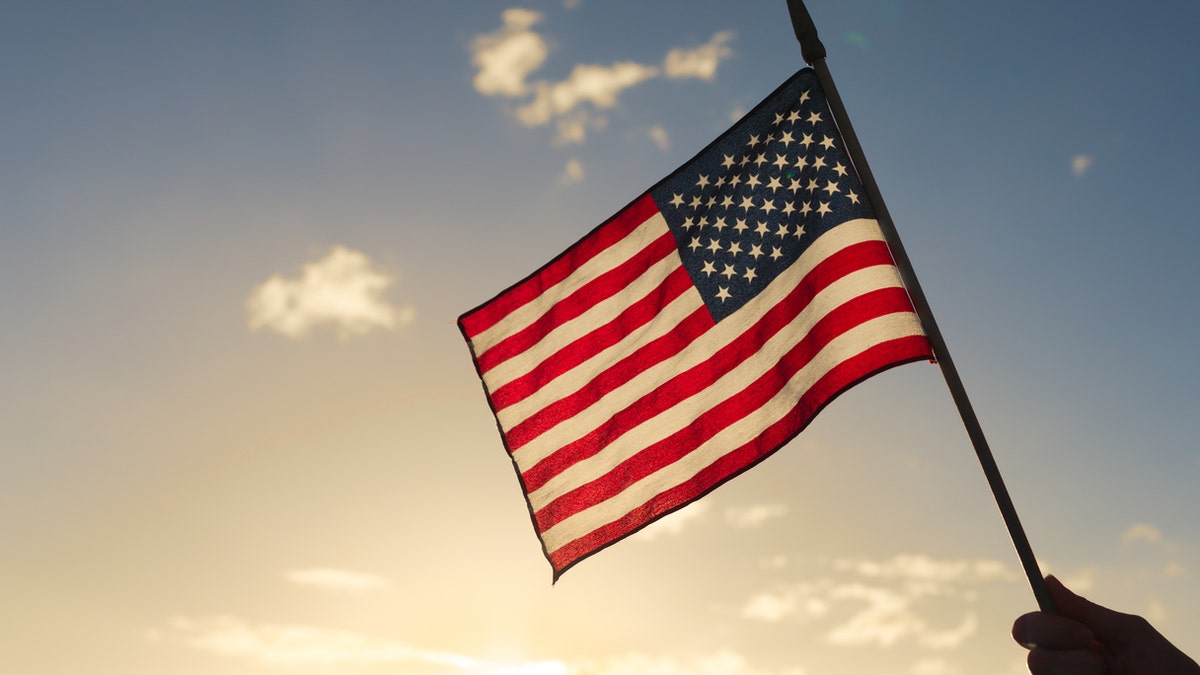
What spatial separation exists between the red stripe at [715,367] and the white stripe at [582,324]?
2.30 ft

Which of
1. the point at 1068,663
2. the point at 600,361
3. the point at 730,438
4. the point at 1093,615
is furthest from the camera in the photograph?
the point at 600,361

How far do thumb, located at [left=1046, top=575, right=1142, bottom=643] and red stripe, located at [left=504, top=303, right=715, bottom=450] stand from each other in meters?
3.47

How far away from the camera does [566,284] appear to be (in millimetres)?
7602

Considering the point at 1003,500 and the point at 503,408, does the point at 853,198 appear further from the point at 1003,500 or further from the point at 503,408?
the point at 503,408

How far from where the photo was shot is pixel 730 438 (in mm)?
6445

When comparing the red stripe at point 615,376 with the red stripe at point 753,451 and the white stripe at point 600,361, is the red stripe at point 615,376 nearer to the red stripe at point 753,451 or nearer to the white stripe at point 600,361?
the white stripe at point 600,361

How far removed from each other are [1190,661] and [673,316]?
437 cm

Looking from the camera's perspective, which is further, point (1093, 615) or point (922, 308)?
point (922, 308)

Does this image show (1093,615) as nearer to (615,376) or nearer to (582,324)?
(615,376)

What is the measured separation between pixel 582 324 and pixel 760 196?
2030mm

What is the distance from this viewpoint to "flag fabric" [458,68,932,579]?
20.0ft

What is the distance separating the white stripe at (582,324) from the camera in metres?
7.25

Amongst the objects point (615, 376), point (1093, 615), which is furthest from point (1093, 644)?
point (615, 376)

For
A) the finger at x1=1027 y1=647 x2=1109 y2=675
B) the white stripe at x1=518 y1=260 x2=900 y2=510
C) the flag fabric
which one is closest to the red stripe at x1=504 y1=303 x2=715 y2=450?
the flag fabric
